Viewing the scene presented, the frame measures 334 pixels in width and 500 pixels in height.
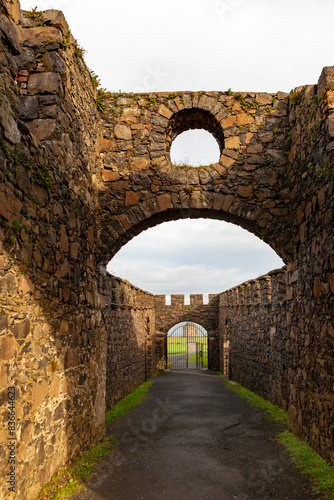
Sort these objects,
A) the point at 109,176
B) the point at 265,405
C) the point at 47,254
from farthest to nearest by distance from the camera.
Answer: the point at 265,405
the point at 109,176
the point at 47,254

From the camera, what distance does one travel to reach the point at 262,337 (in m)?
10.5

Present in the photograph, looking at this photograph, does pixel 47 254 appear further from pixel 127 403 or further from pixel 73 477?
pixel 127 403

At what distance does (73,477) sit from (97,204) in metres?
4.01

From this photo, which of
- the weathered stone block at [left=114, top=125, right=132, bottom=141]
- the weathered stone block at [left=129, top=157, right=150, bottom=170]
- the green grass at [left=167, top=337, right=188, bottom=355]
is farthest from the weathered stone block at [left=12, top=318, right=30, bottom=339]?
the green grass at [left=167, top=337, right=188, bottom=355]

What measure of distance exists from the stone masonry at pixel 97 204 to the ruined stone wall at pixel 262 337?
14.6 inches

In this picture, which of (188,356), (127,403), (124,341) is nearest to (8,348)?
(127,403)

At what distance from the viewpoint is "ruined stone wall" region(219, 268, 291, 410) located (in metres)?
8.57

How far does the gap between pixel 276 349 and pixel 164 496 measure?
18.7 ft

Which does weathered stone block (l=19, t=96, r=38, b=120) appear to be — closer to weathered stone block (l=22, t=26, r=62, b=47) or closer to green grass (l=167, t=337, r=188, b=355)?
weathered stone block (l=22, t=26, r=62, b=47)

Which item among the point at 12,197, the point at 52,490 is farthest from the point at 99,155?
the point at 52,490

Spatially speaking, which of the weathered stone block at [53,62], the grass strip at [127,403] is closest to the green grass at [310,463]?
the grass strip at [127,403]

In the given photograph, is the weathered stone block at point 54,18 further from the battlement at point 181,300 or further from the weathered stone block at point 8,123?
the battlement at point 181,300

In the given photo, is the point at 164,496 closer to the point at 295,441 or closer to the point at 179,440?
the point at 179,440

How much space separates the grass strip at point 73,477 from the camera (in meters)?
3.78
